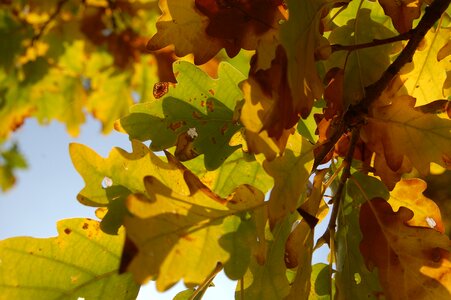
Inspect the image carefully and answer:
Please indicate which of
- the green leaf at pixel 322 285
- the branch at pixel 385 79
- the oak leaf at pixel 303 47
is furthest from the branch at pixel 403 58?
the green leaf at pixel 322 285

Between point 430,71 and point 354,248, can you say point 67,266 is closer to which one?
point 354,248

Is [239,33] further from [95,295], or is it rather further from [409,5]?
[95,295]

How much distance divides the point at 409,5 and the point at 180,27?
284mm

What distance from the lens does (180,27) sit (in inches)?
27.7

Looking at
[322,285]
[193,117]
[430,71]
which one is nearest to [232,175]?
[193,117]

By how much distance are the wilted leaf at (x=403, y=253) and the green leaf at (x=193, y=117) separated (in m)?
0.21

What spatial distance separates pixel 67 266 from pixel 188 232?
23 centimetres

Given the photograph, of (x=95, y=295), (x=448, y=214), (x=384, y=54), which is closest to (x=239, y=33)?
(x=384, y=54)

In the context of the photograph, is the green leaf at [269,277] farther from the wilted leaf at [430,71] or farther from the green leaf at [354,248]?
the wilted leaf at [430,71]

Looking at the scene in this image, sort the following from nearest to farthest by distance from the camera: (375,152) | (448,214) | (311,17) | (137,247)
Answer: (137,247) → (311,17) → (375,152) → (448,214)

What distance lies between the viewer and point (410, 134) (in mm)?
672

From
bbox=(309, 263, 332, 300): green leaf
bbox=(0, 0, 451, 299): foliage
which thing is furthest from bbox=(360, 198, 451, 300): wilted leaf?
bbox=(309, 263, 332, 300): green leaf

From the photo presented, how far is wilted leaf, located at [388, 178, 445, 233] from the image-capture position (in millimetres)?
750

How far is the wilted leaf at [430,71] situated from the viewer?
2.66ft
